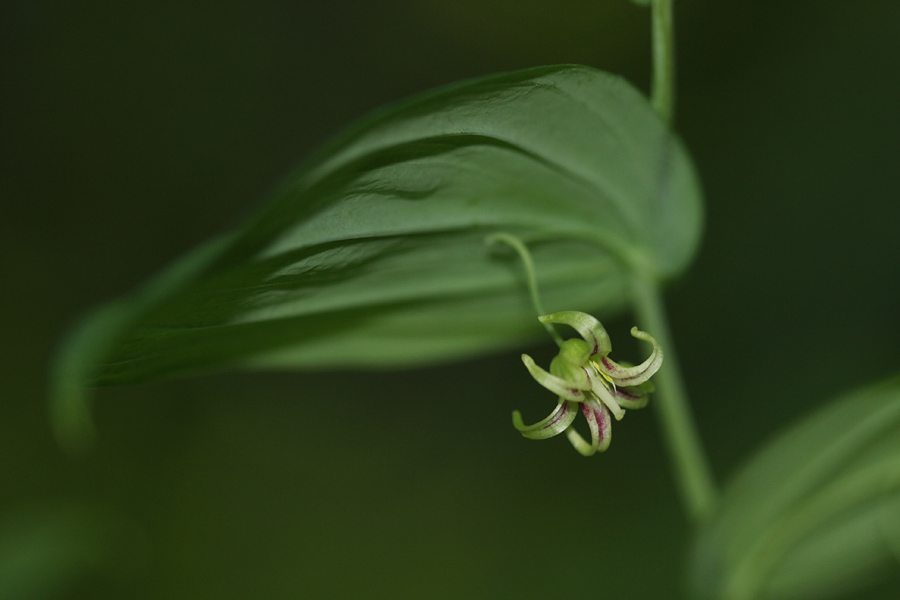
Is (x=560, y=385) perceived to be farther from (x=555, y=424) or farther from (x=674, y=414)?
(x=674, y=414)

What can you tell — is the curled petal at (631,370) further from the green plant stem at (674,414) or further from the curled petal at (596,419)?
the green plant stem at (674,414)

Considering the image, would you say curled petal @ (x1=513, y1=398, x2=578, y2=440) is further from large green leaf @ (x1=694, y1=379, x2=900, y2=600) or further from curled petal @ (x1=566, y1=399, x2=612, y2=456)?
large green leaf @ (x1=694, y1=379, x2=900, y2=600)

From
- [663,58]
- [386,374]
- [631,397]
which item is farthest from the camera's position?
[386,374]

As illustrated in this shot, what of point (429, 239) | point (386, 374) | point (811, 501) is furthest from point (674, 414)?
point (386, 374)

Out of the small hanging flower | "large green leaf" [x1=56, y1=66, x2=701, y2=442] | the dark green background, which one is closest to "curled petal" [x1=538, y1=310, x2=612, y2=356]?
the small hanging flower

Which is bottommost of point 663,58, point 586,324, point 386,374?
point 586,324

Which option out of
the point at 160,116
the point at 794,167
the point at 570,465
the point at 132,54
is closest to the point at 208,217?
the point at 160,116
